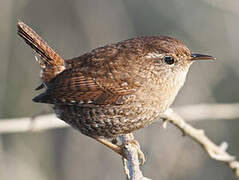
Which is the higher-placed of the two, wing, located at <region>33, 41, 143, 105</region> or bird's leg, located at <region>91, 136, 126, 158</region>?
wing, located at <region>33, 41, 143, 105</region>

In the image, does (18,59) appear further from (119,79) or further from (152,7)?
(119,79)

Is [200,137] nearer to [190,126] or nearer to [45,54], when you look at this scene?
[190,126]

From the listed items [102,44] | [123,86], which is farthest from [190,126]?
[102,44]

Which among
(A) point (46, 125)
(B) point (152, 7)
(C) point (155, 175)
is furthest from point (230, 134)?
(A) point (46, 125)

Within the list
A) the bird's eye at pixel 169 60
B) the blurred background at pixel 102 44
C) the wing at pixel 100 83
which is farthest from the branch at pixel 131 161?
the blurred background at pixel 102 44

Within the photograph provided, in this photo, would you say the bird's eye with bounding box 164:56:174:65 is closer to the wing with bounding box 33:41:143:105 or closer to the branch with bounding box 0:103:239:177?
the wing with bounding box 33:41:143:105

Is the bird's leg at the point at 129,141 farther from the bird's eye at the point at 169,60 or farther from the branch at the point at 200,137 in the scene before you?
the bird's eye at the point at 169,60

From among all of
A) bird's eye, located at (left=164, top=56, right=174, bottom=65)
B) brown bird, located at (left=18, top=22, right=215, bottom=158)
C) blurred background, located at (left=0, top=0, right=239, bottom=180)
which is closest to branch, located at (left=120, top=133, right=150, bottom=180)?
brown bird, located at (left=18, top=22, right=215, bottom=158)

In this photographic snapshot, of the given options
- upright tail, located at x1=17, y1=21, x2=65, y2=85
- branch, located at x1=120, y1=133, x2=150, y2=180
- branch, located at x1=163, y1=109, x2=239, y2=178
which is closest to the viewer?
branch, located at x1=120, y1=133, x2=150, y2=180
